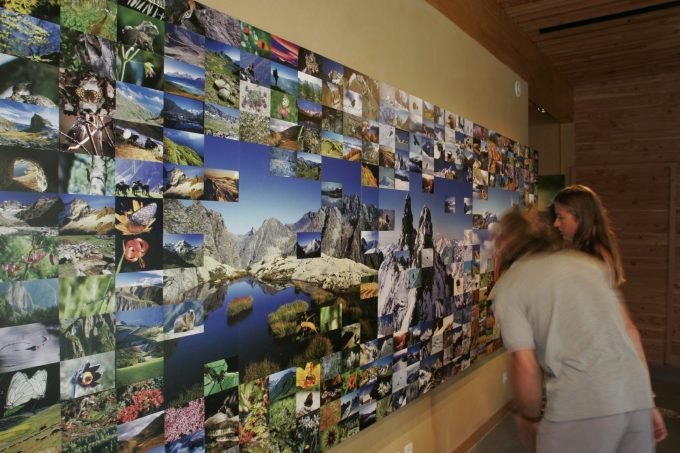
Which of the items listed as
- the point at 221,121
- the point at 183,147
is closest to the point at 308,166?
the point at 221,121

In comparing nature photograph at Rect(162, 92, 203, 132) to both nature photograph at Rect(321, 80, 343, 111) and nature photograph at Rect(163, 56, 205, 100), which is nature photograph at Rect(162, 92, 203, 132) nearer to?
nature photograph at Rect(163, 56, 205, 100)

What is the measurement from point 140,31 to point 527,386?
171cm

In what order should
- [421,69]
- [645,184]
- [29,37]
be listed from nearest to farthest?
[29,37] < [421,69] < [645,184]

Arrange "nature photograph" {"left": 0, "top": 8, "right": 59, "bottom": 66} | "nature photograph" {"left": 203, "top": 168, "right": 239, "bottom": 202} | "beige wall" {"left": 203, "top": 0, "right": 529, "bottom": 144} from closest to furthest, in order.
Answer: "nature photograph" {"left": 0, "top": 8, "right": 59, "bottom": 66}
"nature photograph" {"left": 203, "top": 168, "right": 239, "bottom": 202}
"beige wall" {"left": 203, "top": 0, "right": 529, "bottom": 144}

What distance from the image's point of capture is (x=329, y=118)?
229 centimetres

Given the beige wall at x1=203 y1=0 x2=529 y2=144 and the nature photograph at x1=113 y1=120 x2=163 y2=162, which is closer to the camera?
the nature photograph at x1=113 y1=120 x2=163 y2=162

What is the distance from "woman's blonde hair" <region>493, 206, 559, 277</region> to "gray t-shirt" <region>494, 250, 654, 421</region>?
9 cm

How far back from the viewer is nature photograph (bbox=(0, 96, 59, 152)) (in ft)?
4.09

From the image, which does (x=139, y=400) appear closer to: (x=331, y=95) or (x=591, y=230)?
(x=331, y=95)

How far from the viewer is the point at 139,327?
1.54 metres

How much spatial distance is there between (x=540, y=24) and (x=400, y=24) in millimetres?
2380

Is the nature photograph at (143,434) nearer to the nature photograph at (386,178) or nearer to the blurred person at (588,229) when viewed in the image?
the nature photograph at (386,178)

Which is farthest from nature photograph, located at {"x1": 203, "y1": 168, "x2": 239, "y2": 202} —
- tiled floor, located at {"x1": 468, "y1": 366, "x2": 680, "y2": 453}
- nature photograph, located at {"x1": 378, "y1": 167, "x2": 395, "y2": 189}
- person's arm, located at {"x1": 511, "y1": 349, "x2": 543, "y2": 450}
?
tiled floor, located at {"x1": 468, "y1": 366, "x2": 680, "y2": 453}

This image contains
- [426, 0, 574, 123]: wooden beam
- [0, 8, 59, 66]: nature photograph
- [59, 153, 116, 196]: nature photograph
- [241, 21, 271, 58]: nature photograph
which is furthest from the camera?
[426, 0, 574, 123]: wooden beam
